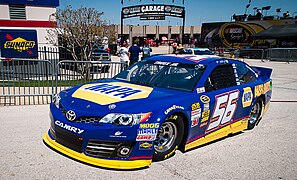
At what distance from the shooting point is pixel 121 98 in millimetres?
3377

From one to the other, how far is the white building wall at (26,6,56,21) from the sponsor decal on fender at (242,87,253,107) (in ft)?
38.5

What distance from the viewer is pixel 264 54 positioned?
82.3 feet

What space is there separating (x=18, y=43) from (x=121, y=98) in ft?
36.5

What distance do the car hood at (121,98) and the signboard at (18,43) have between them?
10.2 meters

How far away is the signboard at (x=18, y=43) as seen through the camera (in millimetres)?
12055

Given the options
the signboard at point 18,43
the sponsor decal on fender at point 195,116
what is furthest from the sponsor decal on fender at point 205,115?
the signboard at point 18,43

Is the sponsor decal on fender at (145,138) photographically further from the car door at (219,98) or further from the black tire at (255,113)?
the black tire at (255,113)

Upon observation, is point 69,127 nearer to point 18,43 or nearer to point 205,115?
point 205,115

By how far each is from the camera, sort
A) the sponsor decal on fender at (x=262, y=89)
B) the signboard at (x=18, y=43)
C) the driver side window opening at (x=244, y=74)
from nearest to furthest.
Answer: the driver side window opening at (x=244, y=74)
the sponsor decal on fender at (x=262, y=89)
the signboard at (x=18, y=43)

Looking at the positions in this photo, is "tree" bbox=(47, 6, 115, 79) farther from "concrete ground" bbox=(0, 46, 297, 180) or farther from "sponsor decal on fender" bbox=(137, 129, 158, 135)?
"sponsor decal on fender" bbox=(137, 129, 158, 135)

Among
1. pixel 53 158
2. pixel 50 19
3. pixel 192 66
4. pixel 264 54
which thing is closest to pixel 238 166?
pixel 192 66

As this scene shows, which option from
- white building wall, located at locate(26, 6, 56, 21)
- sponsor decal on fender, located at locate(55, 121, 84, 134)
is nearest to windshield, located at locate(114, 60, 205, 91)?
sponsor decal on fender, located at locate(55, 121, 84, 134)

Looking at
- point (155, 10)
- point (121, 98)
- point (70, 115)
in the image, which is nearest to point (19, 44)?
point (70, 115)

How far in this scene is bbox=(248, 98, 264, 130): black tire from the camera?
5.23 m
